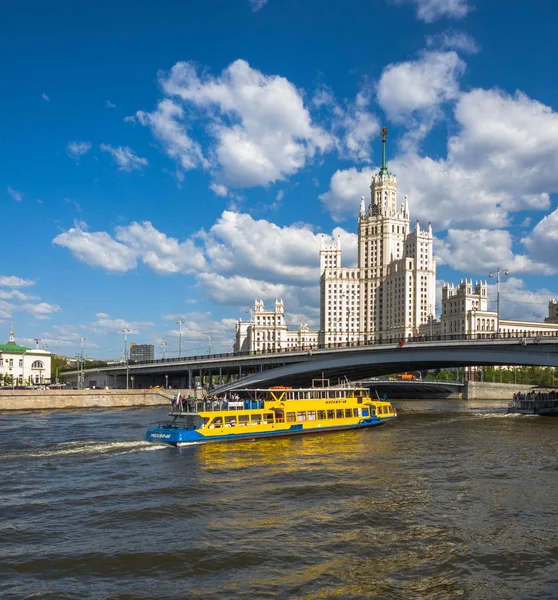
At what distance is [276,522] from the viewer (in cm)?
2597

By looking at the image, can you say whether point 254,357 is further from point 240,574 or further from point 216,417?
point 240,574

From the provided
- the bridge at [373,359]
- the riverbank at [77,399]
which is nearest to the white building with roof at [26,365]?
the bridge at [373,359]

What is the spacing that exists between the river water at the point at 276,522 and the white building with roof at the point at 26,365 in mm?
116661

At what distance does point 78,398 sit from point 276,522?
79.3 meters

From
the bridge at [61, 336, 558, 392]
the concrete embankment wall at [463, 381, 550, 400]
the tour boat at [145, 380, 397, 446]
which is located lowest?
the concrete embankment wall at [463, 381, 550, 400]

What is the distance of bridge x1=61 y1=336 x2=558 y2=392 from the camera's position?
70.3 metres

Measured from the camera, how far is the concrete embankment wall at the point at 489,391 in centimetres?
13350

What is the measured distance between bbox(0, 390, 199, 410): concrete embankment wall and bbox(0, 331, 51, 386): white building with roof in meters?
56.3

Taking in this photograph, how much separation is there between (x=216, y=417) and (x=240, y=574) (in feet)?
109

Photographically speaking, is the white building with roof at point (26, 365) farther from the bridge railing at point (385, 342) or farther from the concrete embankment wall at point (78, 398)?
the concrete embankment wall at point (78, 398)

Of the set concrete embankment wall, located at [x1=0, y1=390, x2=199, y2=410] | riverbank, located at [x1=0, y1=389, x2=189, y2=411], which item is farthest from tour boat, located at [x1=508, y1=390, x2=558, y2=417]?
riverbank, located at [x1=0, y1=389, x2=189, y2=411]

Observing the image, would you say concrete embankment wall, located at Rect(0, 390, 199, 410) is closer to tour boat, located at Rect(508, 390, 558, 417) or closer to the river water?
the river water

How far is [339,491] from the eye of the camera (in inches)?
1257

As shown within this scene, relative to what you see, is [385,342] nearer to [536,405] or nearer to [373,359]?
[373,359]
